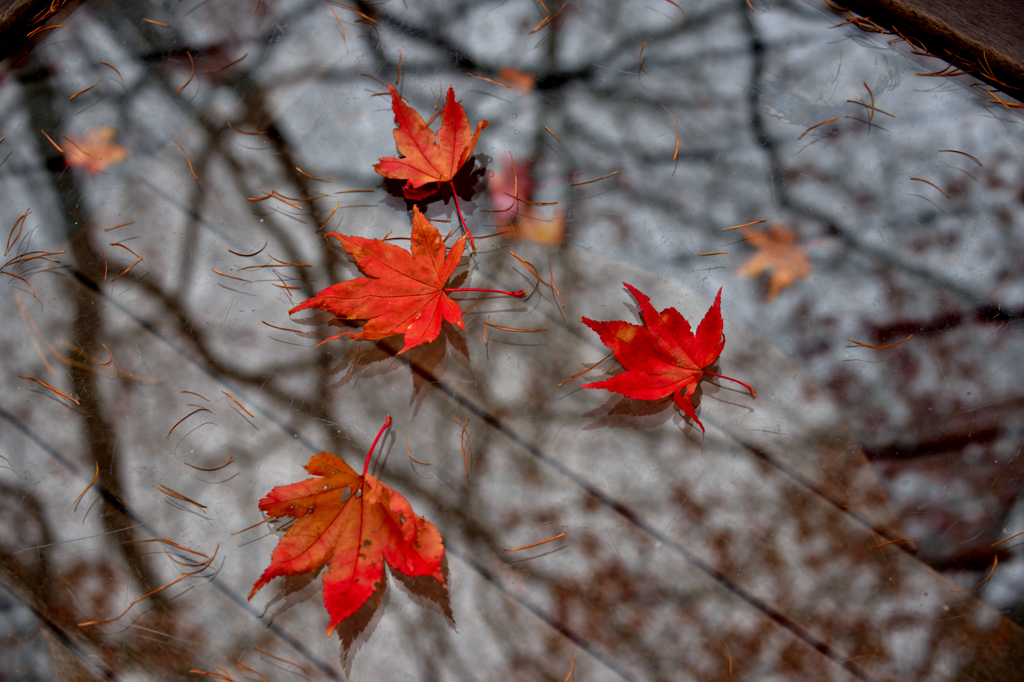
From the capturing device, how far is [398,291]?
1247 millimetres

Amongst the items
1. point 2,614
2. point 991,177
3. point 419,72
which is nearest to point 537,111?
point 419,72

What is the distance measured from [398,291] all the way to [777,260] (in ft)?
2.99

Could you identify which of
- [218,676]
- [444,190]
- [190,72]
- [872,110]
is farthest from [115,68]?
[872,110]

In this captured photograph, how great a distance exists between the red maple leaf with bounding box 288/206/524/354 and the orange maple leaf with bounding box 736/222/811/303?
72cm

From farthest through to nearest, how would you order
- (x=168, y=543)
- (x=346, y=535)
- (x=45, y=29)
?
(x=45, y=29)
(x=168, y=543)
(x=346, y=535)

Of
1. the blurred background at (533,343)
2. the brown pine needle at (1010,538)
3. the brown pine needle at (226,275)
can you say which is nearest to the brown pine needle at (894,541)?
the blurred background at (533,343)

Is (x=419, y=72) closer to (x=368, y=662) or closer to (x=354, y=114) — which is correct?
(x=354, y=114)

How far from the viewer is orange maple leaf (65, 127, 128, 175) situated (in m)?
1.47

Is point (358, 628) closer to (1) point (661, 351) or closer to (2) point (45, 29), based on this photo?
(1) point (661, 351)

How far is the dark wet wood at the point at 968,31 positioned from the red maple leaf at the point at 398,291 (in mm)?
1281

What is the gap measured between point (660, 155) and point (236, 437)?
1.25 meters

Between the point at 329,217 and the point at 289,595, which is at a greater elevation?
the point at 329,217

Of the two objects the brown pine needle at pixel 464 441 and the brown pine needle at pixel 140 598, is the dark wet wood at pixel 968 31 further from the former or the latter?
the brown pine needle at pixel 140 598

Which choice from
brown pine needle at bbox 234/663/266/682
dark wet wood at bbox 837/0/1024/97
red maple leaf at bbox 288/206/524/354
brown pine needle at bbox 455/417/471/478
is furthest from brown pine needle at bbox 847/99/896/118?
brown pine needle at bbox 234/663/266/682
